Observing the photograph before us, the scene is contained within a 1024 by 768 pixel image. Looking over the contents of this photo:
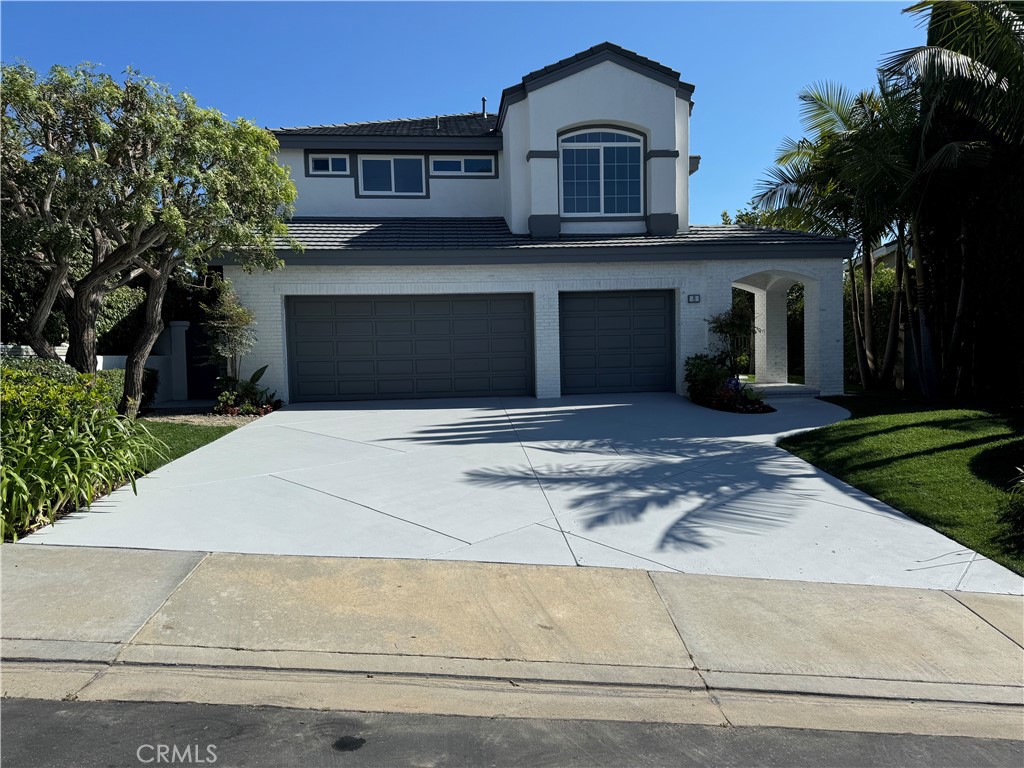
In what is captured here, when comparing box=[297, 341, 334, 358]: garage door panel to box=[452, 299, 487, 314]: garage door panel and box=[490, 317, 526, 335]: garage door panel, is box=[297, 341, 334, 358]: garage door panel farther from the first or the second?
box=[490, 317, 526, 335]: garage door panel

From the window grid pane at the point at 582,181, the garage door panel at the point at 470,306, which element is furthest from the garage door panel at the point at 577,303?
the window grid pane at the point at 582,181

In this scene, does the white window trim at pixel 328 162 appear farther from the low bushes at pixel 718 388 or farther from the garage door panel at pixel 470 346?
the low bushes at pixel 718 388

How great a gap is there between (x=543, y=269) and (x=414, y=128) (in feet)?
20.4

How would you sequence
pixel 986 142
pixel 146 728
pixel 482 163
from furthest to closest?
pixel 482 163 → pixel 986 142 → pixel 146 728

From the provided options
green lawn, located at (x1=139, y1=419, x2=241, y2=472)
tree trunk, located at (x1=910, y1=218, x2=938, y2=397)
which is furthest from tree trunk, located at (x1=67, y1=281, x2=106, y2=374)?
tree trunk, located at (x1=910, y1=218, x2=938, y2=397)

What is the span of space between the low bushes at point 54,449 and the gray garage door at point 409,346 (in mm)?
7238

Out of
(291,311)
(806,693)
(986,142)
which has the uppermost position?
(986,142)

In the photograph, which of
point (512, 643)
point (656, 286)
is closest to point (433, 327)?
point (656, 286)

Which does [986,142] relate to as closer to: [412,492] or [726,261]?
[726,261]

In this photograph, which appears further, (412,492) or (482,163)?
(482,163)

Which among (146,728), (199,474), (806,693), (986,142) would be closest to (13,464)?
(199,474)

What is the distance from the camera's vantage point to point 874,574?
559cm

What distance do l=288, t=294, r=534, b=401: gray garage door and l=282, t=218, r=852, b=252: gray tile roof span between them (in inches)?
45.8

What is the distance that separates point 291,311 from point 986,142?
13899 millimetres
